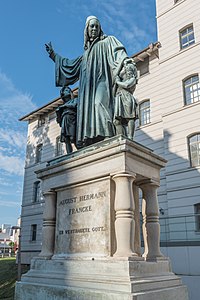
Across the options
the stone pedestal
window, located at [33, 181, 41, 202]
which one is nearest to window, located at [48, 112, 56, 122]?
window, located at [33, 181, 41, 202]

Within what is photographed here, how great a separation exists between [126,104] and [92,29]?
2412 millimetres

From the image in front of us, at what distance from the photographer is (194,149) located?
1830cm

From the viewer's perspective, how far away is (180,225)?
676 inches

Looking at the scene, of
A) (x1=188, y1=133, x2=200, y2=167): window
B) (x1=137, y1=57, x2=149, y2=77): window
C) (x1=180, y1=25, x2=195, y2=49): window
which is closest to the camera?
(x1=188, y1=133, x2=200, y2=167): window

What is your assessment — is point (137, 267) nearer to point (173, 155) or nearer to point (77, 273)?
point (77, 273)

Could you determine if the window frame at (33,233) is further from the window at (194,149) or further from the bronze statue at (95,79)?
the bronze statue at (95,79)

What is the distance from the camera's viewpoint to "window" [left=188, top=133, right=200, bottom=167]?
1805 centimetres

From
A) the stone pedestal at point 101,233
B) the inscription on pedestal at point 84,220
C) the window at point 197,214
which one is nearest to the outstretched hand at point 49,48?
the stone pedestal at point 101,233

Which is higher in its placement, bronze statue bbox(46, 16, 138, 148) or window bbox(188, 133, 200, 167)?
window bbox(188, 133, 200, 167)

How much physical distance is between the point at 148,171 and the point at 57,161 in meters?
1.97

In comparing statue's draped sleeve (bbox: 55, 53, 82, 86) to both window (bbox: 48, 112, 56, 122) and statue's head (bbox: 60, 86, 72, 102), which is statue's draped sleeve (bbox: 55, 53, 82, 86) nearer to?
statue's head (bbox: 60, 86, 72, 102)

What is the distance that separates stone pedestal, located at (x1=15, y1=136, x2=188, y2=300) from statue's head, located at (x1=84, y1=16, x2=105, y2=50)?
9.84 feet

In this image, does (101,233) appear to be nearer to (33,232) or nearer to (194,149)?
A: (194,149)

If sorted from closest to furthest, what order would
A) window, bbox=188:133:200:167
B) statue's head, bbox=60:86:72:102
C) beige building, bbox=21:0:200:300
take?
1. statue's head, bbox=60:86:72:102
2. beige building, bbox=21:0:200:300
3. window, bbox=188:133:200:167
